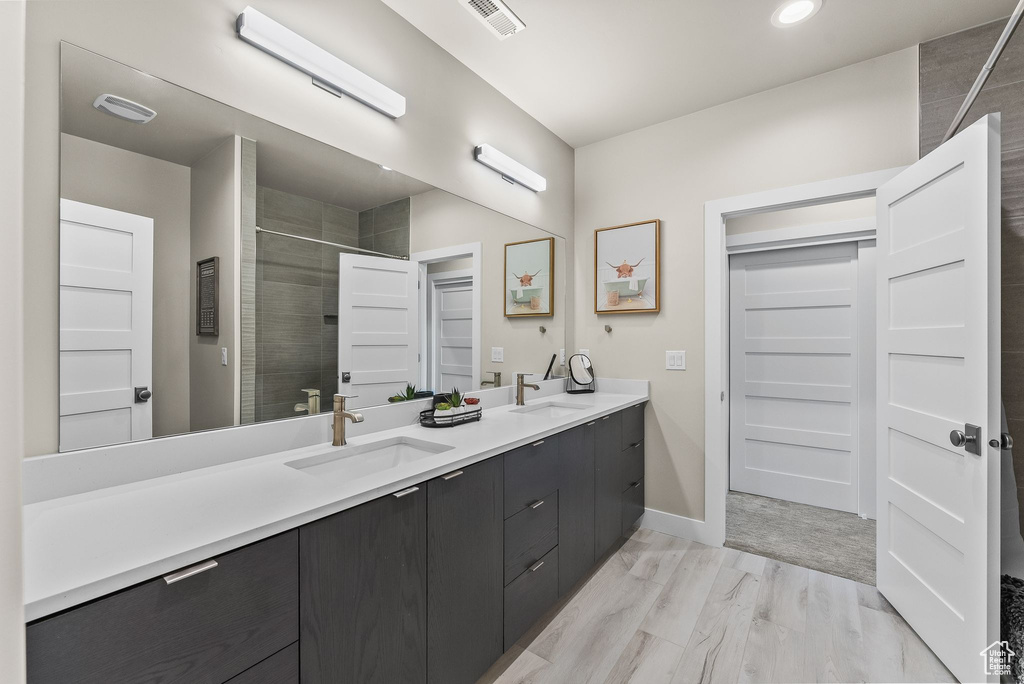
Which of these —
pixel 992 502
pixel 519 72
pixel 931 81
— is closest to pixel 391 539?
pixel 992 502

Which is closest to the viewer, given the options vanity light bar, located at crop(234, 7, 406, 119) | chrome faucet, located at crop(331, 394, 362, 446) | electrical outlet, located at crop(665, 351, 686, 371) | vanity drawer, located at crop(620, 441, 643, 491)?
vanity light bar, located at crop(234, 7, 406, 119)

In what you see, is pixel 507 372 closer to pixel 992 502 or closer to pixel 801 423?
pixel 992 502

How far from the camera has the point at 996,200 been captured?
141cm

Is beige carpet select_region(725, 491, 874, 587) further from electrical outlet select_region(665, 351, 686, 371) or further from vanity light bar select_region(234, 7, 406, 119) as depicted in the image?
vanity light bar select_region(234, 7, 406, 119)

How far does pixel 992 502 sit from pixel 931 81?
1.84m

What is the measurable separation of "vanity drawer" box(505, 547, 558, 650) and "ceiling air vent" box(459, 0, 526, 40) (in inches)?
86.5

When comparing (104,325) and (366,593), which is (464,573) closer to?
(366,593)

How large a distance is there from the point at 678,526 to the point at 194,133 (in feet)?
9.62

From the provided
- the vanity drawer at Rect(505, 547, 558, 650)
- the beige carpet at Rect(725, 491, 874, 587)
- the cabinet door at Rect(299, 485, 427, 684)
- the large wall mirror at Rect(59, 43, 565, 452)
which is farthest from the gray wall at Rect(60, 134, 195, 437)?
the beige carpet at Rect(725, 491, 874, 587)

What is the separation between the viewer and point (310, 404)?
1.53 metres

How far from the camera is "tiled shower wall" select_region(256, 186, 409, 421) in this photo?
Answer: 1.42 meters

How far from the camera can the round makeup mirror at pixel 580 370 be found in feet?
9.54

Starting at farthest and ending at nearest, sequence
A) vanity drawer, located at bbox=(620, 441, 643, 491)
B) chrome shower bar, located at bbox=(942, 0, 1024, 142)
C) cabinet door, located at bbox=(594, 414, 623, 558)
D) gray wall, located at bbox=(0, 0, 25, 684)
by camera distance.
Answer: vanity drawer, located at bbox=(620, 441, 643, 491)
cabinet door, located at bbox=(594, 414, 623, 558)
chrome shower bar, located at bbox=(942, 0, 1024, 142)
gray wall, located at bbox=(0, 0, 25, 684)

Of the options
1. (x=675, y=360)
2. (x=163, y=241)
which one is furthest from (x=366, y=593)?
(x=675, y=360)
